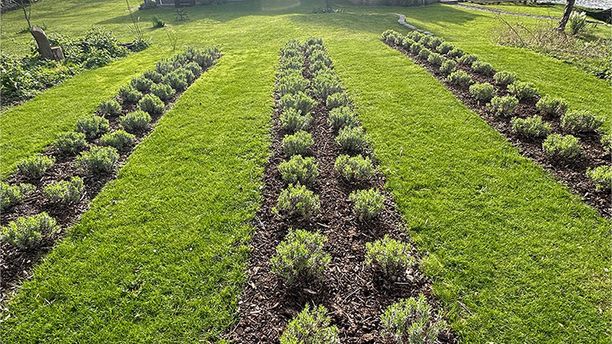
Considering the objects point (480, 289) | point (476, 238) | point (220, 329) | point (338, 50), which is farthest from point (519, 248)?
point (338, 50)

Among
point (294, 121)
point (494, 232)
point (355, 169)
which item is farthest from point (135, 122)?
point (494, 232)

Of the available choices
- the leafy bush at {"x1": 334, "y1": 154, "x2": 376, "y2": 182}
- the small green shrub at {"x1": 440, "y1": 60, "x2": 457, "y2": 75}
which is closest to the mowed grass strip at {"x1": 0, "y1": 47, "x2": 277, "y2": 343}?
the leafy bush at {"x1": 334, "y1": 154, "x2": 376, "y2": 182}

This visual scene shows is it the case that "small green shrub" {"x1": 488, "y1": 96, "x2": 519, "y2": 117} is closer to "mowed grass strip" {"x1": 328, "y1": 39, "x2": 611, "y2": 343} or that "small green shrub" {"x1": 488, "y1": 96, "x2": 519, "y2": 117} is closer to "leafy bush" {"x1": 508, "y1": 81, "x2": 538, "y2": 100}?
"mowed grass strip" {"x1": 328, "y1": 39, "x2": 611, "y2": 343}

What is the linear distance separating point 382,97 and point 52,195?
30.4ft

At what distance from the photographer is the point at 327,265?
17.0 ft

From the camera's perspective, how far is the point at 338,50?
1752 centimetres

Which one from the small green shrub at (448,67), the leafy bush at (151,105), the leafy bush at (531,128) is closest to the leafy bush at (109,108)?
the leafy bush at (151,105)

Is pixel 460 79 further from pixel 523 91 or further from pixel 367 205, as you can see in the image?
pixel 367 205

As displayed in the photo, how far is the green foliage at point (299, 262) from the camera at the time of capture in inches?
192

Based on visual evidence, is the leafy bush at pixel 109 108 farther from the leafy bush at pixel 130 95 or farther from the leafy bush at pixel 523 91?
the leafy bush at pixel 523 91

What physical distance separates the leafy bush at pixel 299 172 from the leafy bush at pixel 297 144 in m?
0.75

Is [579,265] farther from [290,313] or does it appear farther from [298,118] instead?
[298,118]

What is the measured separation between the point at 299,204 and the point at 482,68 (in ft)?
34.1

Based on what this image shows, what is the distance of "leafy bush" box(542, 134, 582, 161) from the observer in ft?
24.0
